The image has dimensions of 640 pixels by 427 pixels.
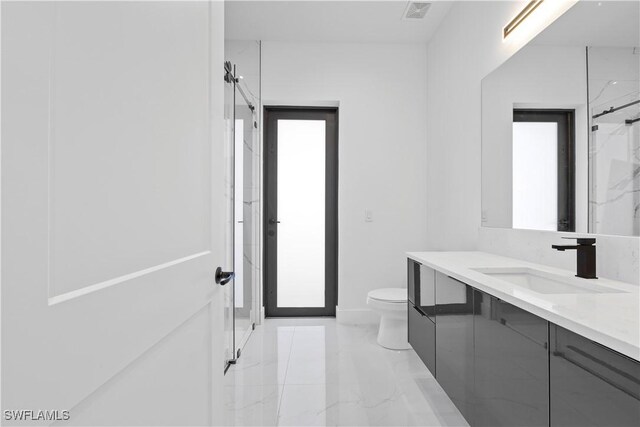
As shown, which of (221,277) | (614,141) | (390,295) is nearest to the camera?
(221,277)

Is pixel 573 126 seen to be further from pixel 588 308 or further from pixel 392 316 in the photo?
pixel 392 316

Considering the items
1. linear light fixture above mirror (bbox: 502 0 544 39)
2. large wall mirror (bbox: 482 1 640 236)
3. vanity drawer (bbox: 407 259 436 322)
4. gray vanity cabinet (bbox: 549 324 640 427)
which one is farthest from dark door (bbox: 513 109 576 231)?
gray vanity cabinet (bbox: 549 324 640 427)

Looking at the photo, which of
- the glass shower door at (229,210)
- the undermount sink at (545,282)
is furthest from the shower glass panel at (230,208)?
the undermount sink at (545,282)

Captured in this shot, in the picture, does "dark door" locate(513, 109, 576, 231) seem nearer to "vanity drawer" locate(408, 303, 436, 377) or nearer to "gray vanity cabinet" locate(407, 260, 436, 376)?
"gray vanity cabinet" locate(407, 260, 436, 376)

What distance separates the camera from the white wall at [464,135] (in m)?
1.95

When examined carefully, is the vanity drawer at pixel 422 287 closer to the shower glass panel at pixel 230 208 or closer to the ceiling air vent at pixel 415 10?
the shower glass panel at pixel 230 208

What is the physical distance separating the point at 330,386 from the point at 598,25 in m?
2.20

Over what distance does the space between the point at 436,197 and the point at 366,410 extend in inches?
77.0

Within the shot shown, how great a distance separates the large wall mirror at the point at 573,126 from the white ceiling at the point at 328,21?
1164 mm

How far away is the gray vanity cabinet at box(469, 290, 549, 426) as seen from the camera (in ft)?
3.22

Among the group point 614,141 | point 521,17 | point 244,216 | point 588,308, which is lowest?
point 588,308

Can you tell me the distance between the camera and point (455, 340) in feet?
5.11

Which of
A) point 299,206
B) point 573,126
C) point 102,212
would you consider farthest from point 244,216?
point 102,212

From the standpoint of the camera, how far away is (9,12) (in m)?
0.40
